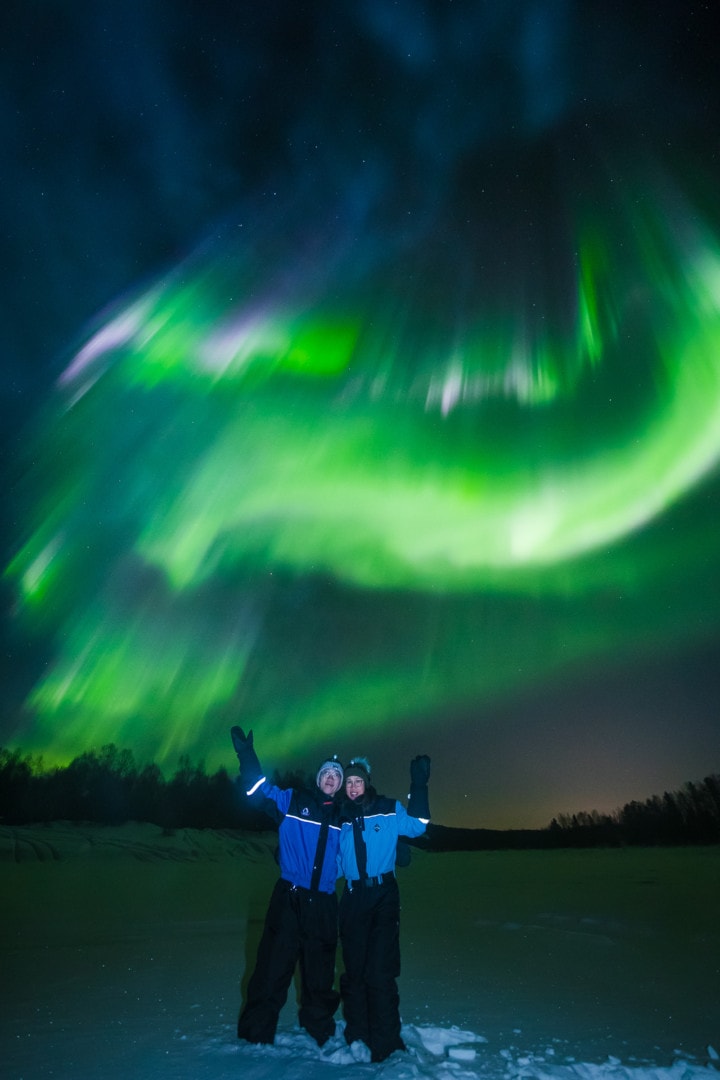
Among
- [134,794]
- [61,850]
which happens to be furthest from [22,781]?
[61,850]

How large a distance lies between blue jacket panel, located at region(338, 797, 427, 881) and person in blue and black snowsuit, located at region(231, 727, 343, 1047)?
0.11m

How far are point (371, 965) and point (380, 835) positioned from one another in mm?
981

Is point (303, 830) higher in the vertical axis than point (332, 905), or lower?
higher

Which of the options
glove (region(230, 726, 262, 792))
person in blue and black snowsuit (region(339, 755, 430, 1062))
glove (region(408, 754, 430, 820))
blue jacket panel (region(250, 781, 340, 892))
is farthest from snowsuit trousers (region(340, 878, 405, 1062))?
glove (region(230, 726, 262, 792))

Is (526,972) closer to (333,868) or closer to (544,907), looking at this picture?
(333,868)

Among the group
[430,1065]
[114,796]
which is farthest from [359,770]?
[114,796]

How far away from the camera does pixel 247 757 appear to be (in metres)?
6.02

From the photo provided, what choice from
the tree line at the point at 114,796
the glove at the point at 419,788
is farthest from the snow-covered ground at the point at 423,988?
the tree line at the point at 114,796

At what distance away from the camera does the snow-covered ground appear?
199 inches

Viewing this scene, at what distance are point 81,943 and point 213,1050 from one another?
670cm

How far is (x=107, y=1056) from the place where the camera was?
5160mm

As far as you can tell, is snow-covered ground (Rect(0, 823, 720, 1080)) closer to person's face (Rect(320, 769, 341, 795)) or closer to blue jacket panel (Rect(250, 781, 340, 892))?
blue jacket panel (Rect(250, 781, 340, 892))

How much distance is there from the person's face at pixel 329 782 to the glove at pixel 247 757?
1.98 feet

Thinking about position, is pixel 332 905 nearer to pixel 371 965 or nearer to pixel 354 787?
pixel 371 965
